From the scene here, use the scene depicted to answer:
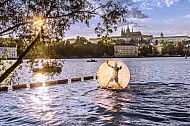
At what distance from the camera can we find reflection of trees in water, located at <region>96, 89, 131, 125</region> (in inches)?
728

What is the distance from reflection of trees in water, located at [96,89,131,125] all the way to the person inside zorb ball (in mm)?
1110

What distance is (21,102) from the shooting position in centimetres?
2672

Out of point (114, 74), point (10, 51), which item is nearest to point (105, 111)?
point (114, 74)

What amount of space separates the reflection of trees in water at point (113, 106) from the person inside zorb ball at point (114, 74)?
1.11 metres

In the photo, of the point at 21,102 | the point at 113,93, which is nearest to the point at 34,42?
the point at 21,102

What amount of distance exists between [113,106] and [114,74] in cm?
671

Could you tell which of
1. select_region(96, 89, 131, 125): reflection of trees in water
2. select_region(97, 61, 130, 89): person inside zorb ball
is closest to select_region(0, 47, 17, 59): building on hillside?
select_region(96, 89, 131, 125): reflection of trees in water

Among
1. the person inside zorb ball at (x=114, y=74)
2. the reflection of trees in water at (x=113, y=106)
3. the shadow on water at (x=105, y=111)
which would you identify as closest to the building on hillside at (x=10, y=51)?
the shadow on water at (x=105, y=111)

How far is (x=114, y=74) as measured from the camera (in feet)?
95.7

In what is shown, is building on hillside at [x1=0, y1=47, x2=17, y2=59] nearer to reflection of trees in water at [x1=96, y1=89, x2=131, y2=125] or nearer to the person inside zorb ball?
reflection of trees in water at [x1=96, y1=89, x2=131, y2=125]

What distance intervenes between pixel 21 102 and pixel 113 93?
27.8ft

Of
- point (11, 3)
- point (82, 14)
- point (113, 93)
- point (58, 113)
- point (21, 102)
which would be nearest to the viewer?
point (11, 3)

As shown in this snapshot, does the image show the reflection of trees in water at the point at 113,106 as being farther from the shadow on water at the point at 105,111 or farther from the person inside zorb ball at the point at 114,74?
the person inside zorb ball at the point at 114,74

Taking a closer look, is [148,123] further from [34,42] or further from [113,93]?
[113,93]
